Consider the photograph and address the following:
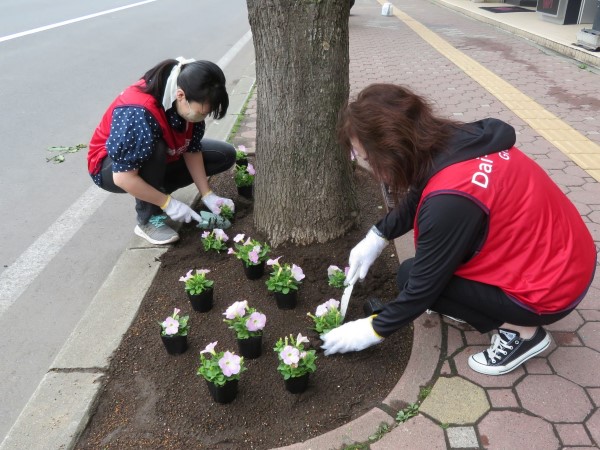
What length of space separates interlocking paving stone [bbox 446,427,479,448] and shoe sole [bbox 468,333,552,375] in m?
0.30

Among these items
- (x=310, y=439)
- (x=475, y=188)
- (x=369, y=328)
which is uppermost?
(x=475, y=188)

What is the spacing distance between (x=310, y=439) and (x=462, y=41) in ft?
30.7

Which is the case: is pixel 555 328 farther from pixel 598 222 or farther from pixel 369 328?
pixel 598 222

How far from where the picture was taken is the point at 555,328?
2.28 m

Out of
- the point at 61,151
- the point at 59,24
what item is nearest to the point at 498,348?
the point at 61,151

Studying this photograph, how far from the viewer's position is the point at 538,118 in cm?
511

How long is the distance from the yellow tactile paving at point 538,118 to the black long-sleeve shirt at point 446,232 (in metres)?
2.62

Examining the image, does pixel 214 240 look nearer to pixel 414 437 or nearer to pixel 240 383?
pixel 240 383

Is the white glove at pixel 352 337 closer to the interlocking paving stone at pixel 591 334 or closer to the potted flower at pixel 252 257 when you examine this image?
the potted flower at pixel 252 257

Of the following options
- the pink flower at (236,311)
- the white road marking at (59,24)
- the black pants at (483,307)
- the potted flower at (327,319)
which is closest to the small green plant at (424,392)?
the black pants at (483,307)

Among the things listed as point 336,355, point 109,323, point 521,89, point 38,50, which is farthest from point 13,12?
point 336,355

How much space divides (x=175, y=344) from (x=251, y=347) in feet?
1.09

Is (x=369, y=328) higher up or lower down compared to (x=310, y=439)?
higher up

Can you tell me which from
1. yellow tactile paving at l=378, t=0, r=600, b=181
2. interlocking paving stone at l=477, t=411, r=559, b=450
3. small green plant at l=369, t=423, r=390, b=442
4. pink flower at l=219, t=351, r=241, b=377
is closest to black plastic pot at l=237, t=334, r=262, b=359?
pink flower at l=219, t=351, r=241, b=377
